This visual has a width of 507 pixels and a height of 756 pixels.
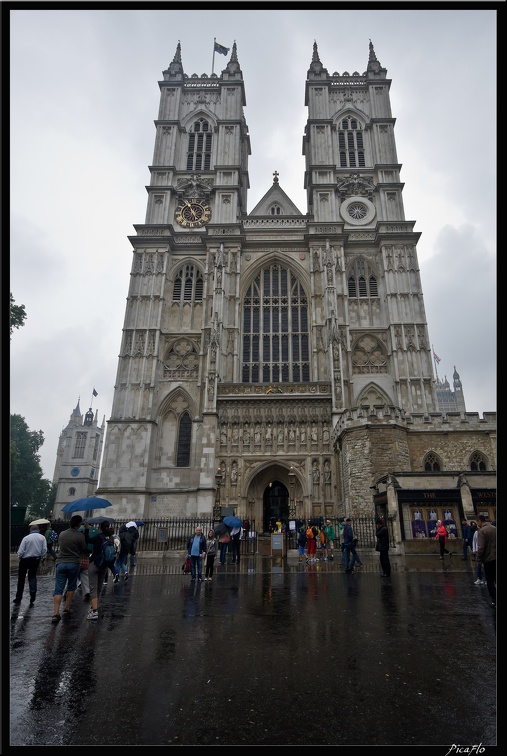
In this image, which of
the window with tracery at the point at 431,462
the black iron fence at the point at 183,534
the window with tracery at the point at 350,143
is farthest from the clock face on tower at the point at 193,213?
the window with tracery at the point at 431,462

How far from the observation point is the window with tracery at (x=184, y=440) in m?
29.1

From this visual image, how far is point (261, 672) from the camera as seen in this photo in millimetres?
3902

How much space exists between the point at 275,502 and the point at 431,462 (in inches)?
449

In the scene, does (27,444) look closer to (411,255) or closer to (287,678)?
(411,255)

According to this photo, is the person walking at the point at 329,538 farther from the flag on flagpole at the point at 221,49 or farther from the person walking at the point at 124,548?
the flag on flagpole at the point at 221,49

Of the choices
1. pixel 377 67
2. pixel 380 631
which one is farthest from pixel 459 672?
pixel 377 67

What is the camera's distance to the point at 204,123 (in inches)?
1597

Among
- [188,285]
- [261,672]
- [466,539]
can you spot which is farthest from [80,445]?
[261,672]

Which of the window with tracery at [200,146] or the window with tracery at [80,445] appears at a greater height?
the window with tracery at [200,146]

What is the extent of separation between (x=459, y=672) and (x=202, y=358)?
2701 cm

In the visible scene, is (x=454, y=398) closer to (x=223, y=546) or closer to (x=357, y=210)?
(x=357, y=210)

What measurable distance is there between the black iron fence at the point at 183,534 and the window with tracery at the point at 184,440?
Answer: 5.07 meters

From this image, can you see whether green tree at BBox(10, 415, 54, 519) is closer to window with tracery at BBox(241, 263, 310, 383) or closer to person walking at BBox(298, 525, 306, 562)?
window with tracery at BBox(241, 263, 310, 383)

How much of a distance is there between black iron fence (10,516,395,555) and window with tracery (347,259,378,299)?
19.6 meters
